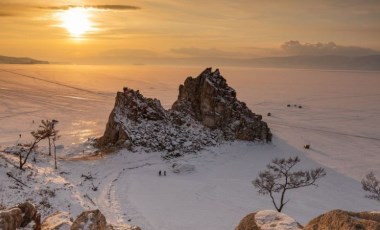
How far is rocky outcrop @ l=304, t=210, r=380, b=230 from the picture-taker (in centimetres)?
957

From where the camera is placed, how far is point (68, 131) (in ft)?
283

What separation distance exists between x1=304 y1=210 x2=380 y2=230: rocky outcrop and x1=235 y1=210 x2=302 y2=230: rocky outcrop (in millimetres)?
765

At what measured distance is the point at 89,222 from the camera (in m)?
15.1

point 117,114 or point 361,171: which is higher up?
point 117,114

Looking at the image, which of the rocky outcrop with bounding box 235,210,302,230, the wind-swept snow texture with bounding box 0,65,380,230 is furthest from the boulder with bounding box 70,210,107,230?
the wind-swept snow texture with bounding box 0,65,380,230

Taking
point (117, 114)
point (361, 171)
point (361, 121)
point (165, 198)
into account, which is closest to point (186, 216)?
point (165, 198)

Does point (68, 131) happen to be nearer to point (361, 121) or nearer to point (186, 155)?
point (186, 155)

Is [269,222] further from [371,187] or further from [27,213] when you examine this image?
[371,187]

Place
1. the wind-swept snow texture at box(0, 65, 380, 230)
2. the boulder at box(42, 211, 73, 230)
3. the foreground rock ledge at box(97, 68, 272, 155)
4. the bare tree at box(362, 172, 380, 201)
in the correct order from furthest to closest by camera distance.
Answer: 1. the foreground rock ledge at box(97, 68, 272, 155)
2. the wind-swept snow texture at box(0, 65, 380, 230)
3. the bare tree at box(362, 172, 380, 201)
4. the boulder at box(42, 211, 73, 230)

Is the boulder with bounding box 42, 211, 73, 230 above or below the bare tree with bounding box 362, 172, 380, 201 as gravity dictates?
above

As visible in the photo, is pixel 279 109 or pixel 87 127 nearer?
pixel 87 127

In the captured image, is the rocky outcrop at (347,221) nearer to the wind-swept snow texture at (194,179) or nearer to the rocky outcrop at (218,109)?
the wind-swept snow texture at (194,179)

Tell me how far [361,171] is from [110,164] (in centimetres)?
4329

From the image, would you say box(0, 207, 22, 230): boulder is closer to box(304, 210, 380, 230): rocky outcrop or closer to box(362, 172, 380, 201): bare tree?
box(304, 210, 380, 230): rocky outcrop
